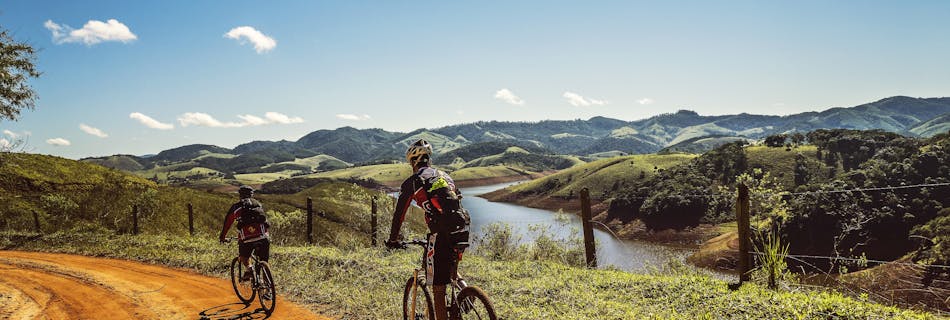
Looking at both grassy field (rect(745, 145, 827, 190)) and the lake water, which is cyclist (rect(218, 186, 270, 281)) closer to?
the lake water

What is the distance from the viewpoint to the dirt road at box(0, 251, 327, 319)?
9625 millimetres

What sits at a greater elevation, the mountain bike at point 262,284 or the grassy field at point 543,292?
the mountain bike at point 262,284

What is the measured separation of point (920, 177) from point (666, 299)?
80.1 metres

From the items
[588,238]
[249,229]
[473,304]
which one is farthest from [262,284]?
[588,238]

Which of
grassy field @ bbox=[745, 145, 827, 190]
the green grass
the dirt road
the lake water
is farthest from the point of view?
the green grass

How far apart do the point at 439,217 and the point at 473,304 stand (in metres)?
1.02

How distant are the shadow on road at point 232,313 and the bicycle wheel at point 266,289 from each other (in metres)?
0.18

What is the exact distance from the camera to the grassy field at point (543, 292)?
24.9 ft

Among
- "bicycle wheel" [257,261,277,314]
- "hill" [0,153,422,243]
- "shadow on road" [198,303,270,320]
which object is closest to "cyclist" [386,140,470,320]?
"bicycle wheel" [257,261,277,314]

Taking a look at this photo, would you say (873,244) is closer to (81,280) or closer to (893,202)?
(893,202)

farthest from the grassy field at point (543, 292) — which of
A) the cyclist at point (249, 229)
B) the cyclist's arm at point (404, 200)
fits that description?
the cyclist's arm at point (404, 200)

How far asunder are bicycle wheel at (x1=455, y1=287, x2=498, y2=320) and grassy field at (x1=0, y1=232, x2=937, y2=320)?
2.63 m

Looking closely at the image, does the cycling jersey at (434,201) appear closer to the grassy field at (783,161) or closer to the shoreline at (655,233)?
the shoreline at (655,233)

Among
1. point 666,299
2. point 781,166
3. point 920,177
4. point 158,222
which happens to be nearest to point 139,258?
point 666,299
